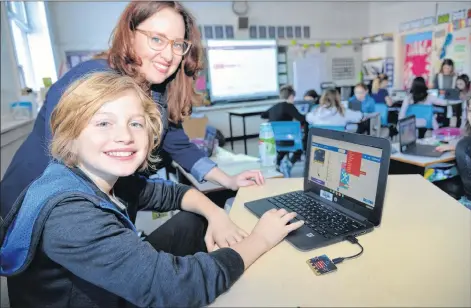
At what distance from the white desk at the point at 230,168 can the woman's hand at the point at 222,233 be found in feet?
2.53

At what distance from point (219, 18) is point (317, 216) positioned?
5.93 m

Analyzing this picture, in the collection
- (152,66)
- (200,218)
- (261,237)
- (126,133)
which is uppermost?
(152,66)

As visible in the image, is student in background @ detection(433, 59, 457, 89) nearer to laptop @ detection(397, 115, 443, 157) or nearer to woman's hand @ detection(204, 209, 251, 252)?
laptop @ detection(397, 115, 443, 157)

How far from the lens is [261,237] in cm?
79

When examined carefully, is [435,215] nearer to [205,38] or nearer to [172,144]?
[172,144]

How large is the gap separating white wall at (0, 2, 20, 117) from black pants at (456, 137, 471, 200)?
314 cm

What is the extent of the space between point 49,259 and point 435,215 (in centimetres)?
98

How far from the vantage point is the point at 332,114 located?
4000mm

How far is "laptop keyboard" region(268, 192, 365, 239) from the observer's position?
2.77ft

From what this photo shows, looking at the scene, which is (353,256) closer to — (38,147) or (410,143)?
(38,147)

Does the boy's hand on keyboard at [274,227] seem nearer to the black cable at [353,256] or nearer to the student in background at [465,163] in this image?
the black cable at [353,256]

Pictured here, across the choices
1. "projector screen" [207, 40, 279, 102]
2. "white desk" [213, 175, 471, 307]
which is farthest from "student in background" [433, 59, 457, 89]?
"white desk" [213, 175, 471, 307]

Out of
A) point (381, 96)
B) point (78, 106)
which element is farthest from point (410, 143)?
point (381, 96)

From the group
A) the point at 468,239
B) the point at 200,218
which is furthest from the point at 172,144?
the point at 468,239
